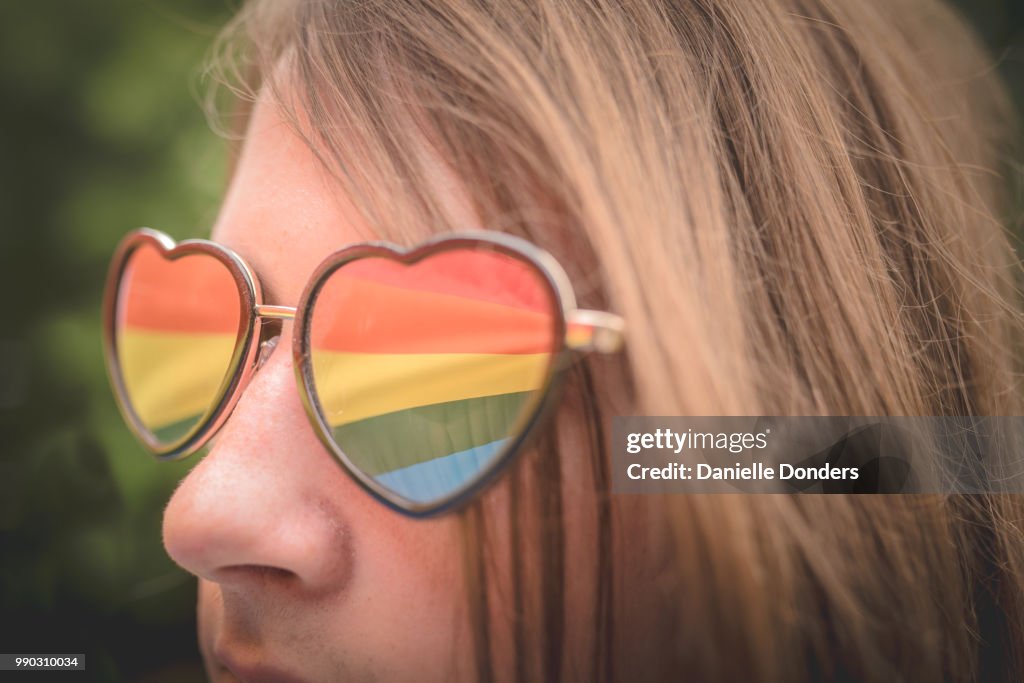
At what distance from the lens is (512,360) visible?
0.64 meters

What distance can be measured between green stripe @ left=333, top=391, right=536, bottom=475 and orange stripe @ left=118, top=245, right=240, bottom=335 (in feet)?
0.70

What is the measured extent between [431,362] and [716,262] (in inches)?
10.9

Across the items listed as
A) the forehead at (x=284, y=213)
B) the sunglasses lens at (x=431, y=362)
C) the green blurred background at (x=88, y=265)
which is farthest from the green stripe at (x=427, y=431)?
the green blurred background at (x=88, y=265)

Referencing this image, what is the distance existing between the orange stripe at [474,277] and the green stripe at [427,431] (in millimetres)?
85

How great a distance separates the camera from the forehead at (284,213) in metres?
0.74

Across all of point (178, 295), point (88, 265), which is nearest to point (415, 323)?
point (178, 295)

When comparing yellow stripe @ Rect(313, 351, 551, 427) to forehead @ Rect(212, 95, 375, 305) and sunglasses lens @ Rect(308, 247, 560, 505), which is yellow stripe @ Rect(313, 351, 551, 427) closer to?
sunglasses lens @ Rect(308, 247, 560, 505)

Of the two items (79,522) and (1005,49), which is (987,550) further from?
(79,522)

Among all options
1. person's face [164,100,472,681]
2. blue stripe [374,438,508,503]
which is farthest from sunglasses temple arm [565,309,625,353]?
person's face [164,100,472,681]

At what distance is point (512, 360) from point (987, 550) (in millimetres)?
593

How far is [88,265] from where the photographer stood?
1.40 metres

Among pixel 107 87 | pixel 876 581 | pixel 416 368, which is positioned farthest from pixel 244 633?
pixel 107 87

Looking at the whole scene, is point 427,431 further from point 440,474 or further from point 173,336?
point 173,336

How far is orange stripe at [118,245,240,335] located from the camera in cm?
83
